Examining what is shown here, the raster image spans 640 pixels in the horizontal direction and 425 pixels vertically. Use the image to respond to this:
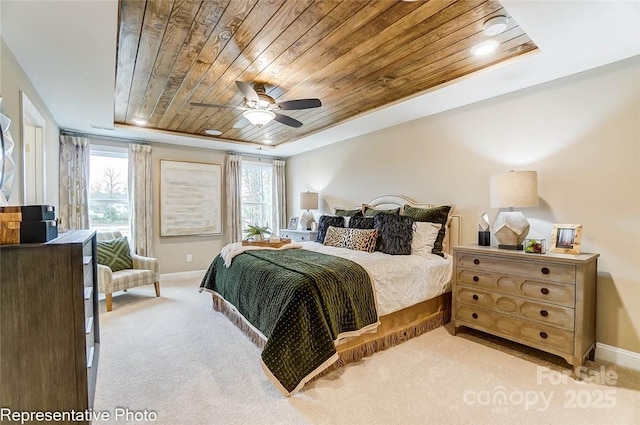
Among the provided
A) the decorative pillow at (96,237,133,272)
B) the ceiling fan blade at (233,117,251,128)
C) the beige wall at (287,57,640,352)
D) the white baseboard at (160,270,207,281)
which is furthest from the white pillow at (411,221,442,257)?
the white baseboard at (160,270,207,281)

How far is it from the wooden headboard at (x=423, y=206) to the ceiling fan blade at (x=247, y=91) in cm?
225

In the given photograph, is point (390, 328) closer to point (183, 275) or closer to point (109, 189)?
point (183, 275)

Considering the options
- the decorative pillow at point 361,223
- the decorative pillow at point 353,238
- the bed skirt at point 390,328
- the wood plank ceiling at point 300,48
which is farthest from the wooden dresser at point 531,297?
the wood plank ceiling at point 300,48

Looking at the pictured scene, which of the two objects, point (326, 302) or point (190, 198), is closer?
point (326, 302)

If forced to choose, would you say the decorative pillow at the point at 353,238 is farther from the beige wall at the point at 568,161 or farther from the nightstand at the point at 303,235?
the nightstand at the point at 303,235

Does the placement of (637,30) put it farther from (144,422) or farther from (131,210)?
(131,210)

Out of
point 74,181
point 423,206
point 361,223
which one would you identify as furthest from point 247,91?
point 74,181

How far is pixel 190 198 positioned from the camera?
5.24 meters

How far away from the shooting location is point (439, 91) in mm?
2885

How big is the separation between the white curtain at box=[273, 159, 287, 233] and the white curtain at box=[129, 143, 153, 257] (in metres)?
2.31

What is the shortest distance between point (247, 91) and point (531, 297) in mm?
2851

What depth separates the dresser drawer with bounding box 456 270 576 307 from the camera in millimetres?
2154

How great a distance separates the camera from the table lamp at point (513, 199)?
8.08ft

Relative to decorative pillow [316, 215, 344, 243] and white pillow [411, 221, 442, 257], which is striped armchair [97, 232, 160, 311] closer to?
decorative pillow [316, 215, 344, 243]
